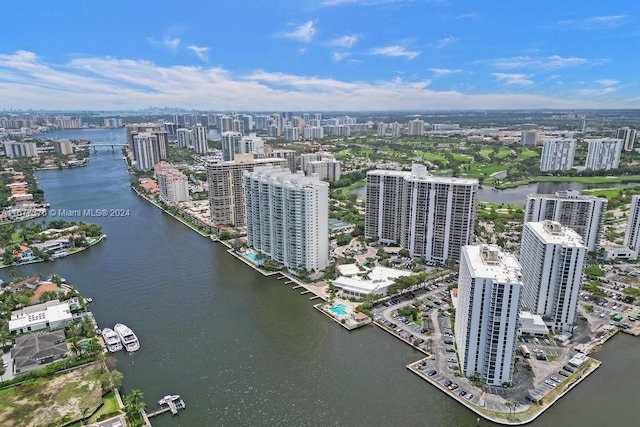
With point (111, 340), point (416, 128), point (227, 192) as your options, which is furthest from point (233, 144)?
point (416, 128)

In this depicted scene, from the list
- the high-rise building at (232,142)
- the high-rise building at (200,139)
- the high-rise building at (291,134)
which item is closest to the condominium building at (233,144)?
the high-rise building at (232,142)

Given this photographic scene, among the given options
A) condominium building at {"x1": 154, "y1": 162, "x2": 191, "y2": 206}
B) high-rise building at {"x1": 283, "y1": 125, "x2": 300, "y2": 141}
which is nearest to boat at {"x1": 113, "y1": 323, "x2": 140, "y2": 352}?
condominium building at {"x1": 154, "y1": 162, "x2": 191, "y2": 206}

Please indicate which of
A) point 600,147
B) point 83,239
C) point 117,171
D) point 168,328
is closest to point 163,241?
point 83,239

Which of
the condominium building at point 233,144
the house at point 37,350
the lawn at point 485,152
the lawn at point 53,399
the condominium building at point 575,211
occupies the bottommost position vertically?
the lawn at point 53,399

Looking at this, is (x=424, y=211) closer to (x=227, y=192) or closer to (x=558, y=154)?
(x=227, y=192)

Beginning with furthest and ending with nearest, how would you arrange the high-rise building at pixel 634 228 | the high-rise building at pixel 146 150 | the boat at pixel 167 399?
the high-rise building at pixel 146 150, the high-rise building at pixel 634 228, the boat at pixel 167 399

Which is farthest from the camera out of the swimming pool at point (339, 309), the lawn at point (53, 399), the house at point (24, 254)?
the house at point (24, 254)

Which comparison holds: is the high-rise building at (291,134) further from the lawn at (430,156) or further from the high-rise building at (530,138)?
the high-rise building at (530,138)
